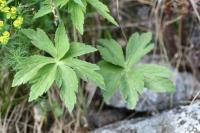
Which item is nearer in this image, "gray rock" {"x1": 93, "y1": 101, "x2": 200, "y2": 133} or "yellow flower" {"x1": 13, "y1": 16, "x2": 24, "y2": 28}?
"yellow flower" {"x1": 13, "y1": 16, "x2": 24, "y2": 28}

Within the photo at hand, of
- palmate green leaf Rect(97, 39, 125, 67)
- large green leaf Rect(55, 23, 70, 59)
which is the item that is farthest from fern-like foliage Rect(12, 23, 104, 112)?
palmate green leaf Rect(97, 39, 125, 67)

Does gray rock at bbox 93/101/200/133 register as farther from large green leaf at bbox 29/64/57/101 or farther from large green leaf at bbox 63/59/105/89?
large green leaf at bbox 29/64/57/101

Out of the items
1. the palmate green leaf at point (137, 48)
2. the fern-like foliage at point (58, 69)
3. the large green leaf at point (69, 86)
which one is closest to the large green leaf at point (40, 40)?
the fern-like foliage at point (58, 69)

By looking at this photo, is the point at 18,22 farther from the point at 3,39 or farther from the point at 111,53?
the point at 111,53

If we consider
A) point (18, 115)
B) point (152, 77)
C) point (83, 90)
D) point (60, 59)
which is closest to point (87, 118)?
point (83, 90)

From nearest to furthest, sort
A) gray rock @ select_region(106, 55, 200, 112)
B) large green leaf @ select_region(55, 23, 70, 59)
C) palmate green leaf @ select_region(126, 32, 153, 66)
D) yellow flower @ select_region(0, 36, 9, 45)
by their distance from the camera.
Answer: yellow flower @ select_region(0, 36, 9, 45) < large green leaf @ select_region(55, 23, 70, 59) < palmate green leaf @ select_region(126, 32, 153, 66) < gray rock @ select_region(106, 55, 200, 112)

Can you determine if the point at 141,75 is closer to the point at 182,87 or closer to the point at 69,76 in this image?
the point at 69,76
